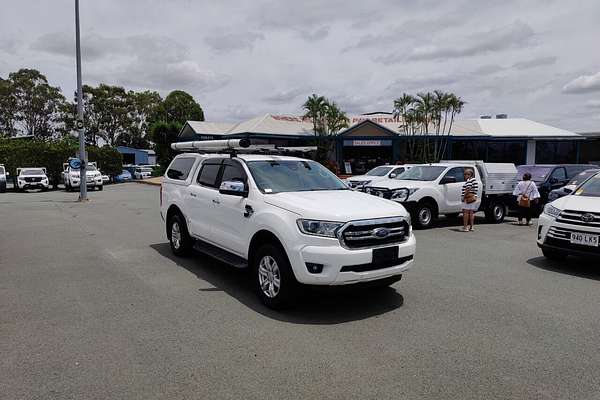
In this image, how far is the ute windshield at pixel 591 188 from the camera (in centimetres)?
815

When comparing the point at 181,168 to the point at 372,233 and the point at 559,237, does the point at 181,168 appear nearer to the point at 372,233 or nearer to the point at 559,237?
the point at 372,233

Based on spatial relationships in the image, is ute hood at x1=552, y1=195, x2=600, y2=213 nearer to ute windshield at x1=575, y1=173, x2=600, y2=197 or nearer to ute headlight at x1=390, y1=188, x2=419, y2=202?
ute windshield at x1=575, y1=173, x2=600, y2=197

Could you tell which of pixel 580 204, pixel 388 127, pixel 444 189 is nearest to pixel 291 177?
pixel 580 204

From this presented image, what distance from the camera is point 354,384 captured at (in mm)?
3783

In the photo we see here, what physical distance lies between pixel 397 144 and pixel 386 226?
99.6 ft

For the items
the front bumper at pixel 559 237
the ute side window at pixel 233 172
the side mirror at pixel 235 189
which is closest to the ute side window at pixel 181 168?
the ute side window at pixel 233 172

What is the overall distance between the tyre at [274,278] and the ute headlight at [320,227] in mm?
403

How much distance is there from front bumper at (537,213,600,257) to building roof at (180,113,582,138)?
26.6 metres

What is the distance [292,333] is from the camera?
16.0 feet

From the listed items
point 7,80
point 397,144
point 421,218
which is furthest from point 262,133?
point 7,80

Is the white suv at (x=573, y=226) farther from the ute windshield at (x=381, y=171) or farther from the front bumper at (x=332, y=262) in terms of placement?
the ute windshield at (x=381, y=171)

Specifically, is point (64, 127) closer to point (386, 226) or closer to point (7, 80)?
point (7, 80)

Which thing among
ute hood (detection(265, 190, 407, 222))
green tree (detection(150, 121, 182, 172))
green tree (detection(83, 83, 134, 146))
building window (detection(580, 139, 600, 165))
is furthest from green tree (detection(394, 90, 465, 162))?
green tree (detection(83, 83, 134, 146))

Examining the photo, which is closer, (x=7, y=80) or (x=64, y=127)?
(x=7, y=80)
